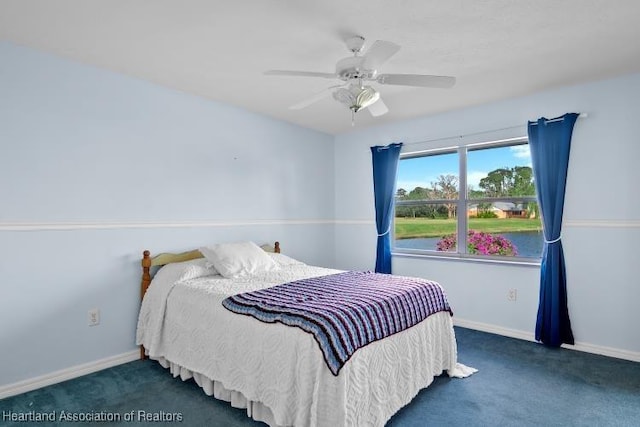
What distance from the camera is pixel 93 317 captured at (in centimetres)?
275

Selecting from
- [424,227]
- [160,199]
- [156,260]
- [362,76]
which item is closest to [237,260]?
[156,260]

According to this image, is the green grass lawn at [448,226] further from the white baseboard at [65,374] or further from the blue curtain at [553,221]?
the white baseboard at [65,374]

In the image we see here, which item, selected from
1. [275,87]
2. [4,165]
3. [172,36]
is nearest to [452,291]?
[275,87]

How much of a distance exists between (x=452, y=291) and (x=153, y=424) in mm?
3101

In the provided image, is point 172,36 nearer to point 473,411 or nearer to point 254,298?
point 254,298

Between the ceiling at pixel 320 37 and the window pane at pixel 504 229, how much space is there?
3.97 feet

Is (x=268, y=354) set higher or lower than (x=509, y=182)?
lower

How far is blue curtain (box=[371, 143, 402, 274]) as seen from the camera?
4.33 m

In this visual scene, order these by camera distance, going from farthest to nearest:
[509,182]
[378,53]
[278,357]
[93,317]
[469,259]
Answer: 1. [469,259]
2. [509,182]
3. [93,317]
4. [378,53]
5. [278,357]

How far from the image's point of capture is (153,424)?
6.71 ft

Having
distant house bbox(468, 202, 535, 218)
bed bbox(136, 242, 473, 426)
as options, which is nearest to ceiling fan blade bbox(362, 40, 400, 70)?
bed bbox(136, 242, 473, 426)

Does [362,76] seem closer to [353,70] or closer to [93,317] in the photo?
[353,70]

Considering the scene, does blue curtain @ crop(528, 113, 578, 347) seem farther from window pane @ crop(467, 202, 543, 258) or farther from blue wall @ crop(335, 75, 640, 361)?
window pane @ crop(467, 202, 543, 258)

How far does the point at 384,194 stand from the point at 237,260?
2083 millimetres
